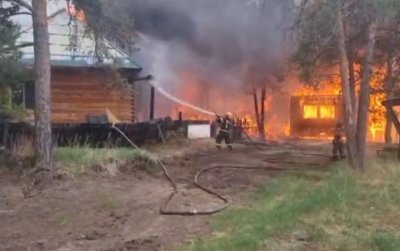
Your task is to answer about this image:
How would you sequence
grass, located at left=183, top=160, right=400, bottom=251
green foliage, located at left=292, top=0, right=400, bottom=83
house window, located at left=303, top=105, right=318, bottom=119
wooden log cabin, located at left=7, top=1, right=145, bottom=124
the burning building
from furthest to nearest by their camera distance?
house window, located at left=303, top=105, right=318, bottom=119, the burning building, wooden log cabin, located at left=7, top=1, right=145, bottom=124, green foliage, located at left=292, top=0, right=400, bottom=83, grass, located at left=183, top=160, right=400, bottom=251

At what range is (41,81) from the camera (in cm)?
1148

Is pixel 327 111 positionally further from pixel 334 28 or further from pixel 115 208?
pixel 115 208

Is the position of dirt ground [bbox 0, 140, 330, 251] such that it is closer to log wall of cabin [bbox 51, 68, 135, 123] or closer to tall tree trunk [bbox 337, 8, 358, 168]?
tall tree trunk [bbox 337, 8, 358, 168]

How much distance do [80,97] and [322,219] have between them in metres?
15.3

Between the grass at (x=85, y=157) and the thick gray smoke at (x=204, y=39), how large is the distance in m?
8.60

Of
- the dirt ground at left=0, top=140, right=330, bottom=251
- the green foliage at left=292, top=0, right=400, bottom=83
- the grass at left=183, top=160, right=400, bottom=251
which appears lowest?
the dirt ground at left=0, top=140, right=330, bottom=251

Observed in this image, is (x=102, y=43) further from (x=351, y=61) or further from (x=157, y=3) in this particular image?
(x=157, y=3)

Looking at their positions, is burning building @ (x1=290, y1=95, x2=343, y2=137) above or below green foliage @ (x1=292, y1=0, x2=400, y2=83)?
below

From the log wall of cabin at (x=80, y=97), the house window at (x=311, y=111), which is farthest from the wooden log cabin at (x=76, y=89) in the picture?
the house window at (x=311, y=111)

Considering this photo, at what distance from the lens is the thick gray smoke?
21469mm

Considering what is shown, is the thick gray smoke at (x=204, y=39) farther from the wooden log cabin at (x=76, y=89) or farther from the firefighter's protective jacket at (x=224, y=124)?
the firefighter's protective jacket at (x=224, y=124)

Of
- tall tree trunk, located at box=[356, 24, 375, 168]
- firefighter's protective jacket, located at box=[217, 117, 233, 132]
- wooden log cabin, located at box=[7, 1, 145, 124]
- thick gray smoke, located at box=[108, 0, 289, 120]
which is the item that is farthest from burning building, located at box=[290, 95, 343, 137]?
tall tree trunk, located at box=[356, 24, 375, 168]

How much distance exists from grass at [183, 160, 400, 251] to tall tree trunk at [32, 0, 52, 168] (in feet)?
14.8

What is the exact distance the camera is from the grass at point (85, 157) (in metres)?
12.0
